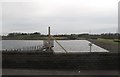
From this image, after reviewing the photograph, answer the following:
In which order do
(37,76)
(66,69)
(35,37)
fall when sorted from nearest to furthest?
1. (37,76)
2. (66,69)
3. (35,37)

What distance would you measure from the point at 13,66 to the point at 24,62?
0.86m

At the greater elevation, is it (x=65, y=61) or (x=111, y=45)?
(x=111, y=45)

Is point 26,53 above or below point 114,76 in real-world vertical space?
above

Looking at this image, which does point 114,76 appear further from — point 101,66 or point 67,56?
point 67,56

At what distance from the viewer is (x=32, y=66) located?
16.5 meters

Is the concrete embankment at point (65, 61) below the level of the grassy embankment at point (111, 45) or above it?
below

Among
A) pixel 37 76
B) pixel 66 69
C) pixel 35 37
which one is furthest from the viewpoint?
pixel 35 37

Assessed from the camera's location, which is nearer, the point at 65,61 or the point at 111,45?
the point at 65,61

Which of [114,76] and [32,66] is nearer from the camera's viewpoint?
[114,76]

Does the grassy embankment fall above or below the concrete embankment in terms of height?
above

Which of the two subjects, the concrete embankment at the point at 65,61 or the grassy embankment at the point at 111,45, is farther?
the grassy embankment at the point at 111,45

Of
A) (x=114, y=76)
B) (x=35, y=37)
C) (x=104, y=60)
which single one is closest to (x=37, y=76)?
(x=114, y=76)

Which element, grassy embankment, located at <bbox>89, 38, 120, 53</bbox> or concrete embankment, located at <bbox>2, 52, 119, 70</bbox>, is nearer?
concrete embankment, located at <bbox>2, 52, 119, 70</bbox>

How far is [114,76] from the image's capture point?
13820mm
